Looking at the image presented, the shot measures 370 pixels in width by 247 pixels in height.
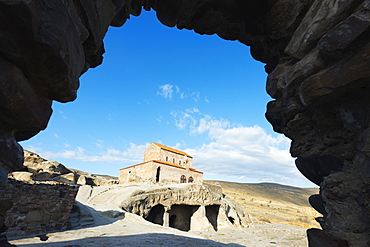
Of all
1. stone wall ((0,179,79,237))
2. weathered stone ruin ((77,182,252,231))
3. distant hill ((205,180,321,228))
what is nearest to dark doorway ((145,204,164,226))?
weathered stone ruin ((77,182,252,231))

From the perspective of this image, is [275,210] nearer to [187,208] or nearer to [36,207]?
[187,208]

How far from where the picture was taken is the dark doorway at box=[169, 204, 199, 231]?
24062 millimetres

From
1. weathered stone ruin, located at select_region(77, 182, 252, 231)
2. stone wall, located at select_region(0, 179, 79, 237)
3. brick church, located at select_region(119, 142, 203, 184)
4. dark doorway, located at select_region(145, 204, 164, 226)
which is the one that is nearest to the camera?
stone wall, located at select_region(0, 179, 79, 237)

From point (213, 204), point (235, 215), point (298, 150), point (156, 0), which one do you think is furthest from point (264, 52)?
point (235, 215)

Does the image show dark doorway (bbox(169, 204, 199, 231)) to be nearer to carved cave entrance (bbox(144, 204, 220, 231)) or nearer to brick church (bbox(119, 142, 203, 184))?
carved cave entrance (bbox(144, 204, 220, 231))

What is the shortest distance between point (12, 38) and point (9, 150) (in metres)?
1.38

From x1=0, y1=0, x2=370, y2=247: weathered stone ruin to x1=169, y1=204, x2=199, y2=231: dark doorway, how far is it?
2238 cm

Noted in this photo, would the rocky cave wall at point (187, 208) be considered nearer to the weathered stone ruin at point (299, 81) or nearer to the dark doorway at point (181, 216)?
the dark doorway at point (181, 216)

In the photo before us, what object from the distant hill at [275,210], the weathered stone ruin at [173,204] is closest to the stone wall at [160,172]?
the weathered stone ruin at [173,204]

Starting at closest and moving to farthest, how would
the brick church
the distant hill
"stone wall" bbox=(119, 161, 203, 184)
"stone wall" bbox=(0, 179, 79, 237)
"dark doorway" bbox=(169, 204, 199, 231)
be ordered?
"stone wall" bbox=(0, 179, 79, 237)
"dark doorway" bbox=(169, 204, 199, 231)
the distant hill
"stone wall" bbox=(119, 161, 203, 184)
the brick church

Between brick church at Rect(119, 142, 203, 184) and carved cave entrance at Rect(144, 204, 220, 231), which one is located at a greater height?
brick church at Rect(119, 142, 203, 184)

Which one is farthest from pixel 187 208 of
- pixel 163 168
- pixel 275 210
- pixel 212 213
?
pixel 275 210

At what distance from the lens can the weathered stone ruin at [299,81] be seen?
2.15 metres

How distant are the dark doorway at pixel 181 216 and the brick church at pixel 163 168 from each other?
8835mm
